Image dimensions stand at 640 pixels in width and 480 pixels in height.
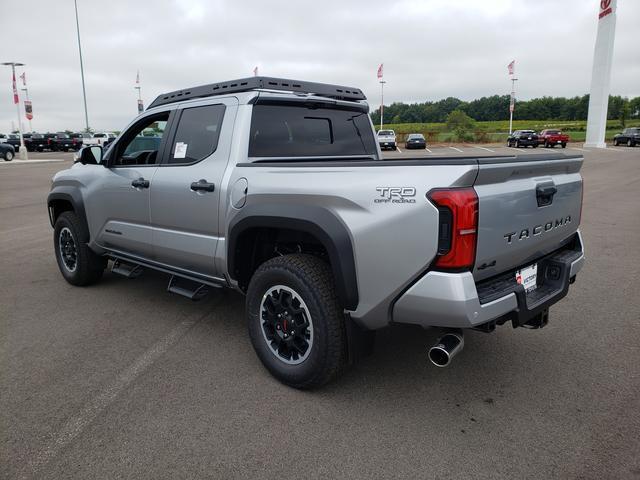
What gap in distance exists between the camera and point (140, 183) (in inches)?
166

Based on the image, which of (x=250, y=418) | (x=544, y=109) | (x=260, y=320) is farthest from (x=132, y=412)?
(x=544, y=109)

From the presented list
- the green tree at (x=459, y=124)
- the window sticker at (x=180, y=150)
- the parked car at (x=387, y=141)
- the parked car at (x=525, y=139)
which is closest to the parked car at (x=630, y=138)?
the parked car at (x=525, y=139)

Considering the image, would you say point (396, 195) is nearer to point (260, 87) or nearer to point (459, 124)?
point (260, 87)

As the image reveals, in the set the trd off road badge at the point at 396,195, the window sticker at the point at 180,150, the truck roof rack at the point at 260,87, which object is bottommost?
the trd off road badge at the point at 396,195

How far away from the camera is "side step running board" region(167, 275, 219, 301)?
3887 millimetres

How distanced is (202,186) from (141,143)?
5.18 ft

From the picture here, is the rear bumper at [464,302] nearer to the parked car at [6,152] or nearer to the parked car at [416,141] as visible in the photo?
the parked car at [6,152]

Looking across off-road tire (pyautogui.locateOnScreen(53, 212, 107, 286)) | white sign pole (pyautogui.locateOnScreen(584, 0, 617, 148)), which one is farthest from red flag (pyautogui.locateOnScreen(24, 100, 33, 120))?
white sign pole (pyautogui.locateOnScreen(584, 0, 617, 148))

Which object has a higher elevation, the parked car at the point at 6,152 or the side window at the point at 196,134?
the side window at the point at 196,134

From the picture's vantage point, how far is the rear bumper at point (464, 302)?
7.98 ft

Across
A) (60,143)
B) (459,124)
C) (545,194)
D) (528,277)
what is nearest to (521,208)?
(545,194)

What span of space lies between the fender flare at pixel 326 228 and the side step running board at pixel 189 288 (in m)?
0.97

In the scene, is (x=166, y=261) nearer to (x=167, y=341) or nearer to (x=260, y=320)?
(x=167, y=341)

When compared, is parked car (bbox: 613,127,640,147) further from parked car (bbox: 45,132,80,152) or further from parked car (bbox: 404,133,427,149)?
parked car (bbox: 45,132,80,152)
